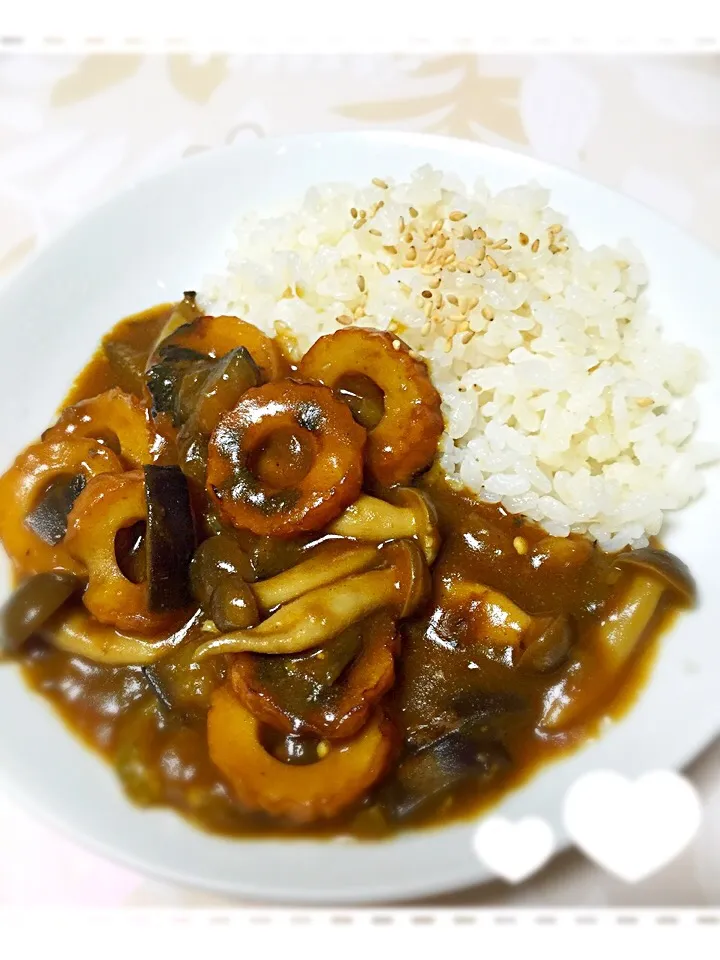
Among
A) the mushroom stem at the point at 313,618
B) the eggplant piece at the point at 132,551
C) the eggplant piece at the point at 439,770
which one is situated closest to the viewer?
the eggplant piece at the point at 439,770

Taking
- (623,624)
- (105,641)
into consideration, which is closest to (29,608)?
(105,641)

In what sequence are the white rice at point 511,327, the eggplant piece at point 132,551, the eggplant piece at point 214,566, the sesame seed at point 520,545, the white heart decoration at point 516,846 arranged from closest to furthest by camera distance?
the white heart decoration at point 516,846 < the eggplant piece at point 214,566 < the eggplant piece at point 132,551 < the sesame seed at point 520,545 < the white rice at point 511,327

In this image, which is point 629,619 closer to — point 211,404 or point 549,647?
point 549,647

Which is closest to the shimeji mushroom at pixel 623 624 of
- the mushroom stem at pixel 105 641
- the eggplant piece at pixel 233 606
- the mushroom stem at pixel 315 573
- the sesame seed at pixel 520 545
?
the sesame seed at pixel 520 545

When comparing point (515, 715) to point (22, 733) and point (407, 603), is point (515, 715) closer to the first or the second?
point (407, 603)

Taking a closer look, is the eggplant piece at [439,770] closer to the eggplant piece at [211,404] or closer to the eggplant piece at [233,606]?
the eggplant piece at [233,606]

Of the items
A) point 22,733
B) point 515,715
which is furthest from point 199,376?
point 515,715
